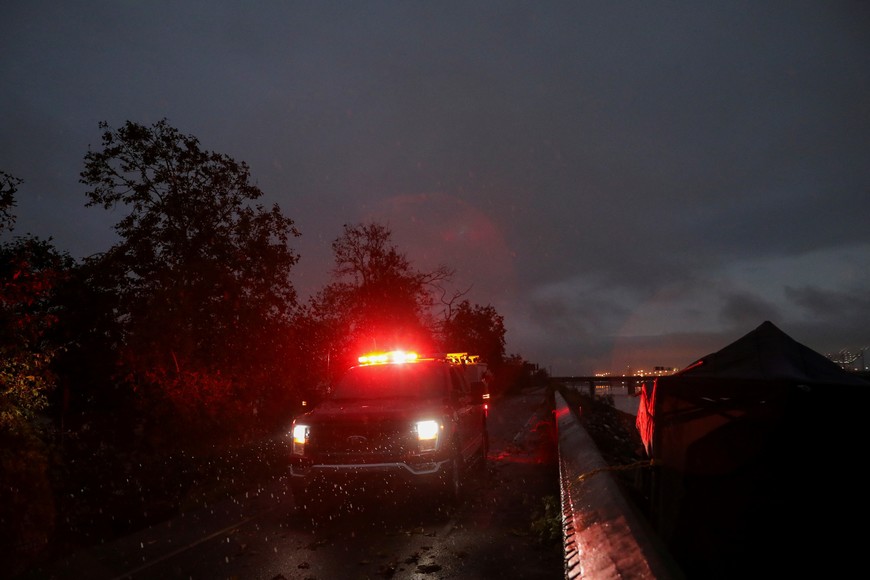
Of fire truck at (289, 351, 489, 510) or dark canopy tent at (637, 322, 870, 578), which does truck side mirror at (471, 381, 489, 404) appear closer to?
fire truck at (289, 351, 489, 510)

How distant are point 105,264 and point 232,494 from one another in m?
10.2

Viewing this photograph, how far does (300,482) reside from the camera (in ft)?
26.7

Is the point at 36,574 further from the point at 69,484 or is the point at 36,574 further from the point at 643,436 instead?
the point at 643,436

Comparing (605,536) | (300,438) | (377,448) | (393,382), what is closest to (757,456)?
(605,536)

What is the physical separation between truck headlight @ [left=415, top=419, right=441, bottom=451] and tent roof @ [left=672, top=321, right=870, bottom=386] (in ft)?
13.0

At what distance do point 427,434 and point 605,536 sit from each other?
4.51 metres

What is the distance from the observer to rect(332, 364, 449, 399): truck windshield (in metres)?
9.68

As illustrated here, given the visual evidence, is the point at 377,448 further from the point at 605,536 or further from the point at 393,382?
the point at 605,536

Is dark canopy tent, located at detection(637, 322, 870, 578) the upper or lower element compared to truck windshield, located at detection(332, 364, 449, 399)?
lower

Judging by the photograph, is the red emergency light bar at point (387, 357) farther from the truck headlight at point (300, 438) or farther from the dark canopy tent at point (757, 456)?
the dark canopy tent at point (757, 456)

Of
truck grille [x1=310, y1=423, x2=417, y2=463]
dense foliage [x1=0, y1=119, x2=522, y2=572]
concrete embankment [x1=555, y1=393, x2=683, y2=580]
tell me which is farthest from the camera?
dense foliage [x1=0, y1=119, x2=522, y2=572]

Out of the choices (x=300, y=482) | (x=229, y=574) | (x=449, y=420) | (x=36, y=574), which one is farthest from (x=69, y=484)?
(x=449, y=420)

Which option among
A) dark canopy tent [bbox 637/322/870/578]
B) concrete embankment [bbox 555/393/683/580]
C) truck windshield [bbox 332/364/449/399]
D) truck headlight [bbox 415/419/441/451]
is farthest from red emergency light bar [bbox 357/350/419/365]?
dark canopy tent [bbox 637/322/870/578]

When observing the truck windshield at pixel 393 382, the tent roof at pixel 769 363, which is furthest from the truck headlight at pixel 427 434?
the tent roof at pixel 769 363
